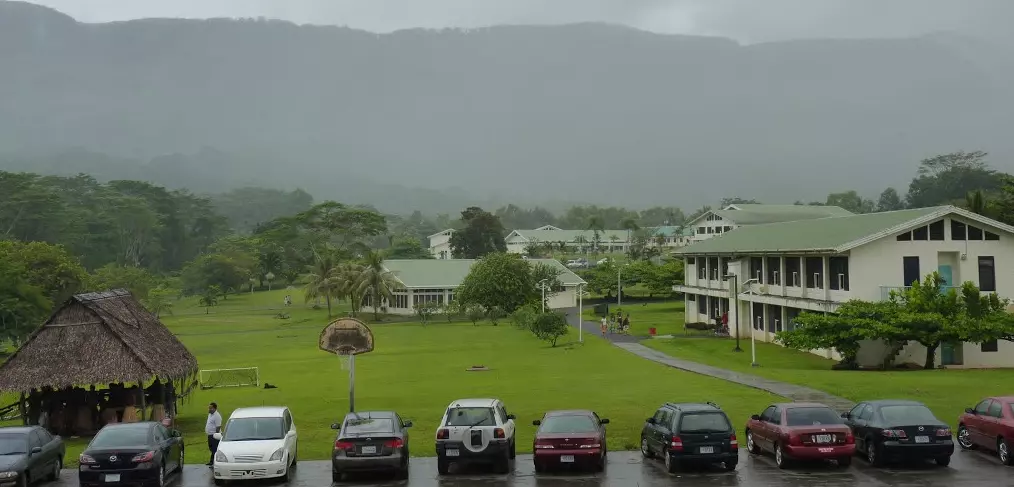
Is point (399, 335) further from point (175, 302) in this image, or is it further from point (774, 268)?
point (175, 302)

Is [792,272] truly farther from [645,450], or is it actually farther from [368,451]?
[368,451]

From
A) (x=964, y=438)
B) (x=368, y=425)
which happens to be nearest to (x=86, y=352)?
(x=368, y=425)

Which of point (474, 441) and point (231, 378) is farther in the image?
point (231, 378)

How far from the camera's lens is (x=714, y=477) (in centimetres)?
1911

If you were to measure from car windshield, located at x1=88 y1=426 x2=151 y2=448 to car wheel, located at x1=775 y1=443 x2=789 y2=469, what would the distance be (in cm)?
1405

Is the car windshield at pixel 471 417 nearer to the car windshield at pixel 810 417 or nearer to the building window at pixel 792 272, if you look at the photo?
the car windshield at pixel 810 417

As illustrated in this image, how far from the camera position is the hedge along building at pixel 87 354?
27.2m

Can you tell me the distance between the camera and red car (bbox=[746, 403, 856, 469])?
19.1 meters

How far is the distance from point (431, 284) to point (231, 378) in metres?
52.0

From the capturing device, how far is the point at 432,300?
93.4m

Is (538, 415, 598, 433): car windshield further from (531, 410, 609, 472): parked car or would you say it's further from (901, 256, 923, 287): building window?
(901, 256, 923, 287): building window

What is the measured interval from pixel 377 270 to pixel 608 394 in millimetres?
58040

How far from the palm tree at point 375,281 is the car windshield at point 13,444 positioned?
219ft

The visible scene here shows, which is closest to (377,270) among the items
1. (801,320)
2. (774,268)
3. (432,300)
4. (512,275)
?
(432,300)
